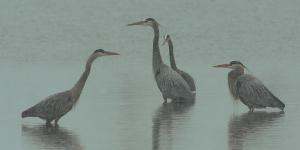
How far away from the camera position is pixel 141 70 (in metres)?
22.0

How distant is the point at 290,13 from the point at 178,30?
285 inches

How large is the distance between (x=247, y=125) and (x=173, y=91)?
3.19 metres

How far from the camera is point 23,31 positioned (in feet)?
103

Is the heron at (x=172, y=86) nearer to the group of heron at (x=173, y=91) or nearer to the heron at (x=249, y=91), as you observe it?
the group of heron at (x=173, y=91)

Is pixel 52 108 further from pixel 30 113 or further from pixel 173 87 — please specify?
pixel 173 87

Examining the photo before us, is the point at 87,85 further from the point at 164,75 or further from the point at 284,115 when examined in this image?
the point at 284,115

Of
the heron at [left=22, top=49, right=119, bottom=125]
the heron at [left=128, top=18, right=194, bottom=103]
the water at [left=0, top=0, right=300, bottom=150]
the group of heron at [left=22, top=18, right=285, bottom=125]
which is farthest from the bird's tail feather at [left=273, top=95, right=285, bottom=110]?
the heron at [left=22, top=49, right=119, bottom=125]

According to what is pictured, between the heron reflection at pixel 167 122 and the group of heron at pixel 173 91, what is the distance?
34 cm

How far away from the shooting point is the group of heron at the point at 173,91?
46.7 ft

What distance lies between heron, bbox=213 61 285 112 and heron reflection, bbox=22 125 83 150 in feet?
11.6

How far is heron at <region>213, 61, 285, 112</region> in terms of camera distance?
16.0 metres

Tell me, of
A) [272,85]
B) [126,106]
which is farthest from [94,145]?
[272,85]

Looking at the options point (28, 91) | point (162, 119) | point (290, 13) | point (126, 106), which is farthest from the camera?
point (290, 13)

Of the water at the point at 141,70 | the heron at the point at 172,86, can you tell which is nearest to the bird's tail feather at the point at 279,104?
the water at the point at 141,70
